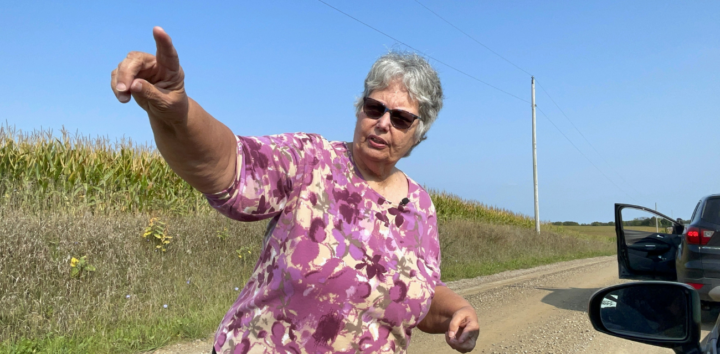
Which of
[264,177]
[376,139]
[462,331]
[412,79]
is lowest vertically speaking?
[462,331]

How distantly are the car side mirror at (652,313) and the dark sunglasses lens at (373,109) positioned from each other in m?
1.04

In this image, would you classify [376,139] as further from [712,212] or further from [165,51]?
[712,212]

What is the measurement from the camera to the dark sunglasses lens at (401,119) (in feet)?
6.09

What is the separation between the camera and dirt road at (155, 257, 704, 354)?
187 inches

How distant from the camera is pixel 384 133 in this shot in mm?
1827

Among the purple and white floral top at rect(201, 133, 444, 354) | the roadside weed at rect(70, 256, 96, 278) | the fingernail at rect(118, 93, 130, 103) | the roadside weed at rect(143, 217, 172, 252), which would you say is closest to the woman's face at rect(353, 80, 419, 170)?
the purple and white floral top at rect(201, 133, 444, 354)

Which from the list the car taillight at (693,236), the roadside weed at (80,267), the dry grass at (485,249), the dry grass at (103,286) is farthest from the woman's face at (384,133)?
the dry grass at (485,249)

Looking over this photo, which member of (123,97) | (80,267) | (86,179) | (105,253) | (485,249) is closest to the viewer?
(123,97)

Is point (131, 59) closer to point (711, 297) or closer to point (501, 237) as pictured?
point (711, 297)

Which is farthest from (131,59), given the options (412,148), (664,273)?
(664,273)

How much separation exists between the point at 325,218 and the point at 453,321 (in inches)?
23.7

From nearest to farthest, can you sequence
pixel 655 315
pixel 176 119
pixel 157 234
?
pixel 176 119 → pixel 655 315 → pixel 157 234

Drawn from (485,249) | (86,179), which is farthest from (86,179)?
(485,249)

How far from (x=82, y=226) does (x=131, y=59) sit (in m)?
5.99
